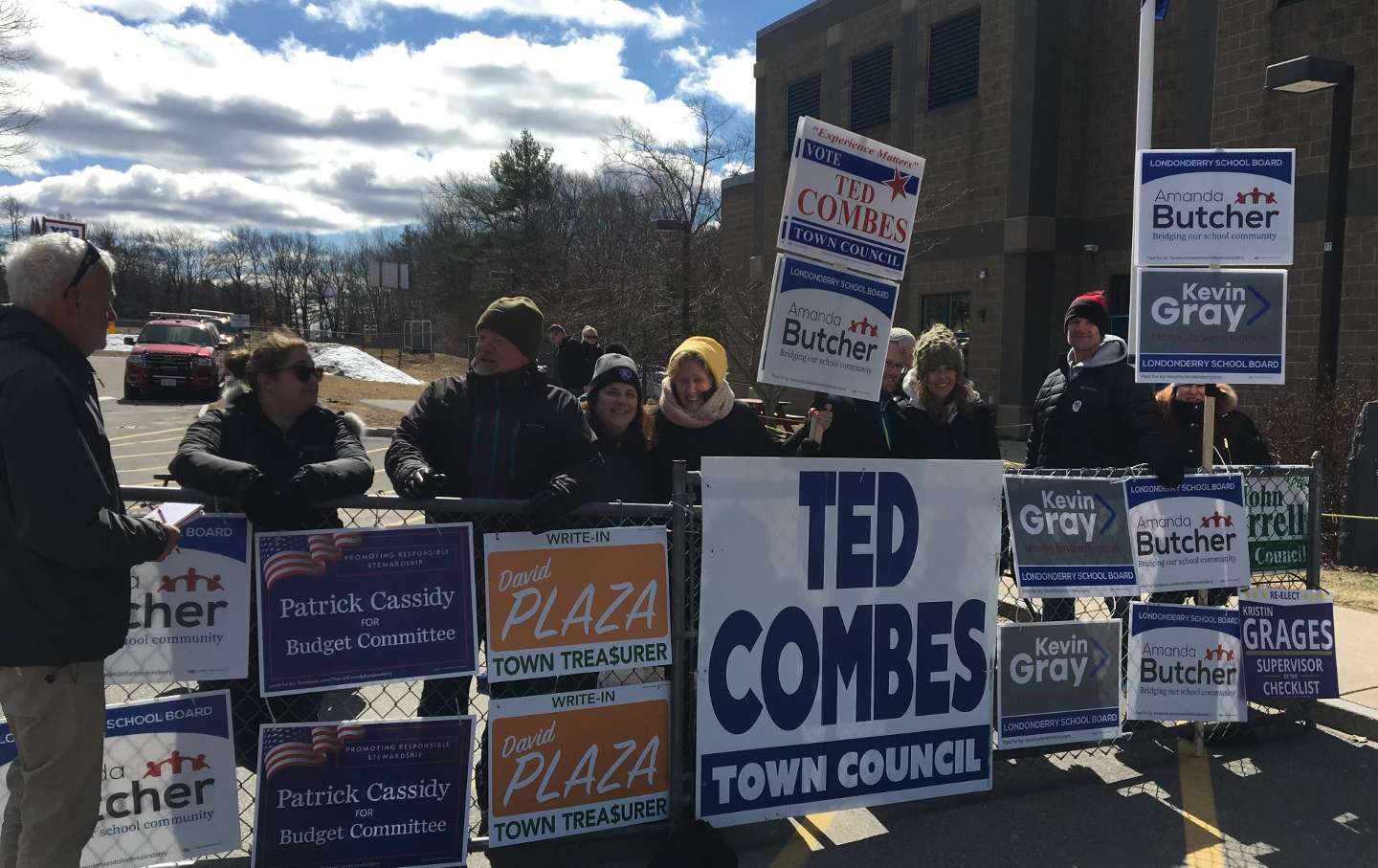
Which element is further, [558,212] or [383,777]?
[558,212]

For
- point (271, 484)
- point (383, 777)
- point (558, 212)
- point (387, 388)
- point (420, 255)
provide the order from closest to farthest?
point (271, 484) → point (383, 777) → point (387, 388) → point (558, 212) → point (420, 255)

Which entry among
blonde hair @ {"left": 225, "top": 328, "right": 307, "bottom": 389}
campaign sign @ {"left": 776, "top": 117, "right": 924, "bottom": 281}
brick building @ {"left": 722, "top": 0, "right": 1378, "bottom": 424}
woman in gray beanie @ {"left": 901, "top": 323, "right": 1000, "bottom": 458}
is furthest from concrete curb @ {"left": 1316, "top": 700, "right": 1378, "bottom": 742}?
brick building @ {"left": 722, "top": 0, "right": 1378, "bottom": 424}

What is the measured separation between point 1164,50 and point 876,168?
48.1 feet

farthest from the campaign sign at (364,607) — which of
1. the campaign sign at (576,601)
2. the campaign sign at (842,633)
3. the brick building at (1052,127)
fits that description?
the brick building at (1052,127)

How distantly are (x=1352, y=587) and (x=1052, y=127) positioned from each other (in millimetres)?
12608

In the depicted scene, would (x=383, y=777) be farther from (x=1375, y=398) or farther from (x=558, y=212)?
(x=558, y=212)

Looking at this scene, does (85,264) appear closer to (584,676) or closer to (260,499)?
(260,499)

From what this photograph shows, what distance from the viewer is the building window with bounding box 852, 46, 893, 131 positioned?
21141mm

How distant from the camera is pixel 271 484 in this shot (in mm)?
2988

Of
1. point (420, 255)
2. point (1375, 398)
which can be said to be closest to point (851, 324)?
point (1375, 398)

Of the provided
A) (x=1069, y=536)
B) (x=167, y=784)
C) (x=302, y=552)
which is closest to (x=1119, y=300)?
(x=1069, y=536)

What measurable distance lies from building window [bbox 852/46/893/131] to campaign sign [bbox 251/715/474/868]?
2050cm

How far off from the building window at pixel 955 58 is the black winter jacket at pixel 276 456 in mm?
18077

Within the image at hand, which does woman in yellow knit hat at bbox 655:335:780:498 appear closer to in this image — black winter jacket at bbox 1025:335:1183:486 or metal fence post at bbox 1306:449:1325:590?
black winter jacket at bbox 1025:335:1183:486
